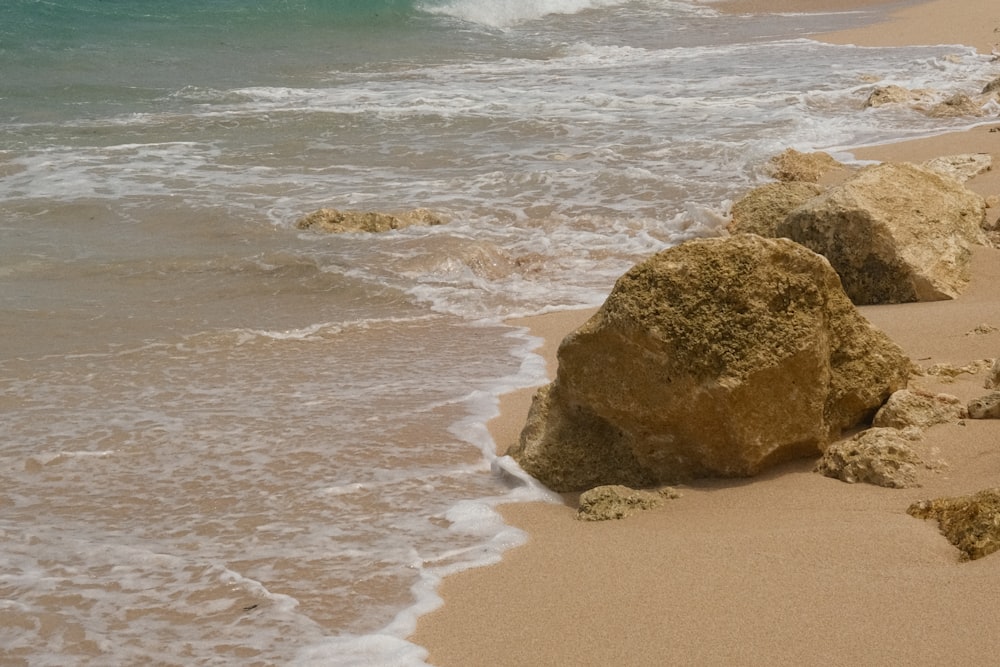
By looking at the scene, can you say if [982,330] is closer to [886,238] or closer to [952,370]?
[952,370]

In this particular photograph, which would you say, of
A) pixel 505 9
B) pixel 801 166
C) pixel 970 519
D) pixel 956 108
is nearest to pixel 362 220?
pixel 801 166

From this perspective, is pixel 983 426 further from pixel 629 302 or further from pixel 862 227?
pixel 862 227

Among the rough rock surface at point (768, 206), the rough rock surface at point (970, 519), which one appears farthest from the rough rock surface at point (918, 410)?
the rough rock surface at point (768, 206)

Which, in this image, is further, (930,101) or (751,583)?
(930,101)

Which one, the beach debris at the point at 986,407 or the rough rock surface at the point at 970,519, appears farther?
the beach debris at the point at 986,407

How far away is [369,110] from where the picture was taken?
47.0 ft

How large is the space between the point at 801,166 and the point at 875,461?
6.30 metres

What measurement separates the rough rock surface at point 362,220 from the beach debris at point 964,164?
3840 millimetres

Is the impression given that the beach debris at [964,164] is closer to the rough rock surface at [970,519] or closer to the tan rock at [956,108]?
the tan rock at [956,108]

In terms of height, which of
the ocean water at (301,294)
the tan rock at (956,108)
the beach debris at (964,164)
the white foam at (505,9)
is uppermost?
the white foam at (505,9)

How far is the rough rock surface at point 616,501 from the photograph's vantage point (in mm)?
4012

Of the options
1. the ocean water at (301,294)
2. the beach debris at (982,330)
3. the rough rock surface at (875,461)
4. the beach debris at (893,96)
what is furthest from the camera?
the beach debris at (893,96)

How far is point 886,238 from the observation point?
6.15 metres

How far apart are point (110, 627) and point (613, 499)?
66.4 inches
